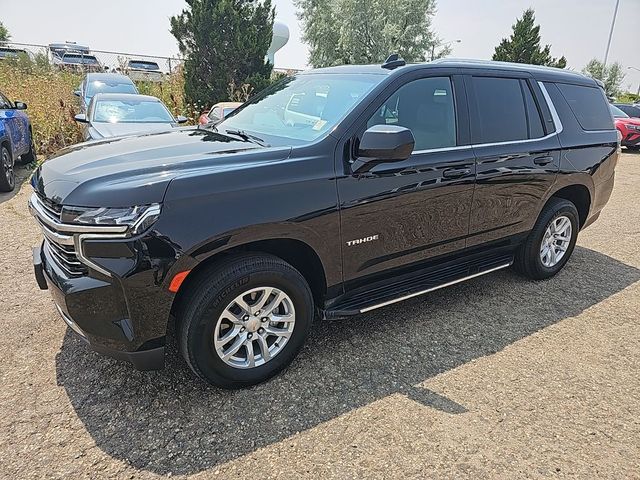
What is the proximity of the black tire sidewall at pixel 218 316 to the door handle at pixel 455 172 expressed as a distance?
1319 mm

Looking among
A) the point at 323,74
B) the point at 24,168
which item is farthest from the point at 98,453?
the point at 24,168

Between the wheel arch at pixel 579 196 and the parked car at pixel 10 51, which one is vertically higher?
the parked car at pixel 10 51

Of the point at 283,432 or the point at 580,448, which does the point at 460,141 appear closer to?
the point at 580,448

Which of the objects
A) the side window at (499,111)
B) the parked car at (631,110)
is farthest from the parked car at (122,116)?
the parked car at (631,110)

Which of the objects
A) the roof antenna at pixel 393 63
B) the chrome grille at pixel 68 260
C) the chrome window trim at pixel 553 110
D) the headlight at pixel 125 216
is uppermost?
the roof antenna at pixel 393 63

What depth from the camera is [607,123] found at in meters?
4.58

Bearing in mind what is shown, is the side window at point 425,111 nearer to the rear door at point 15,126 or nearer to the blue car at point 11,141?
the blue car at point 11,141

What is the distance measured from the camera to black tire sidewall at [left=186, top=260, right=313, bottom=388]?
2.46 metres

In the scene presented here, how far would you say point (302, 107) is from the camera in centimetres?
337

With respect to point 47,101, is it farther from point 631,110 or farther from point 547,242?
point 631,110

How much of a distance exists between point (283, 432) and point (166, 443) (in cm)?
59

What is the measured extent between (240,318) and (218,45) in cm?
1321

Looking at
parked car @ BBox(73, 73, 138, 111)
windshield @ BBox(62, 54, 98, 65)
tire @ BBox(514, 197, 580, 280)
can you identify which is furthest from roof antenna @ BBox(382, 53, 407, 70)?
windshield @ BBox(62, 54, 98, 65)

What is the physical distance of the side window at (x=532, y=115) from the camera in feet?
12.8
